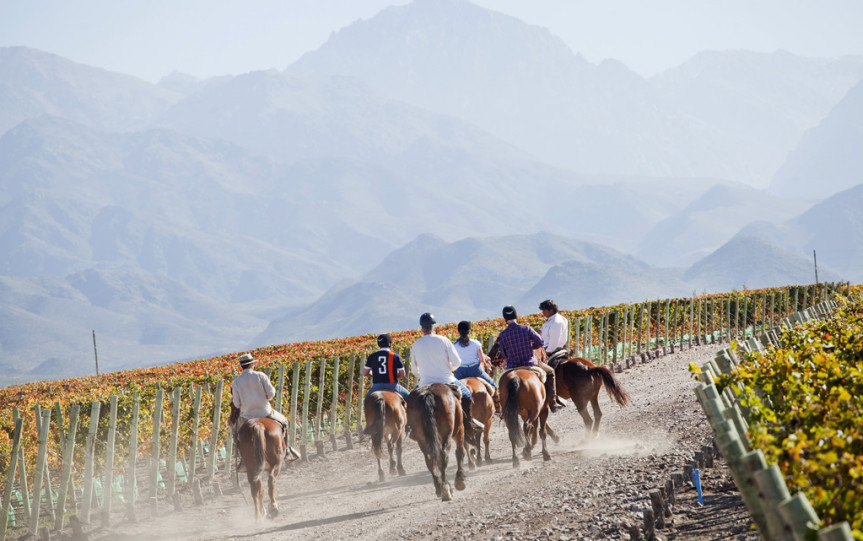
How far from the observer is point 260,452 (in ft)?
41.4

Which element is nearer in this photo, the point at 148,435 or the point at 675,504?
the point at 675,504

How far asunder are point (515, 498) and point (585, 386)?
15.6 ft

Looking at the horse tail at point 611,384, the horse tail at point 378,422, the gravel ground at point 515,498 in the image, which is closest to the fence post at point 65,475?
the gravel ground at point 515,498

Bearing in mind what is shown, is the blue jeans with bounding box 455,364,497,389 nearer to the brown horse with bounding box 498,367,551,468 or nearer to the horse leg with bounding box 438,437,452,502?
the brown horse with bounding box 498,367,551,468

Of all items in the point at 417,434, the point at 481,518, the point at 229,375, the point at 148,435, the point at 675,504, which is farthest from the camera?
the point at 229,375

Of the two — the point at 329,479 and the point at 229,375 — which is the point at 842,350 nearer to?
the point at 329,479

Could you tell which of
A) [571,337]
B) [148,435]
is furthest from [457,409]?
[571,337]

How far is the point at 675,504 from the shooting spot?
31.8ft

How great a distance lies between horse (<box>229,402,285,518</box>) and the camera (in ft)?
41.5

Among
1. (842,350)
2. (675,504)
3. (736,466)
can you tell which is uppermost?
(842,350)

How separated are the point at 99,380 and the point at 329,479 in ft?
47.4

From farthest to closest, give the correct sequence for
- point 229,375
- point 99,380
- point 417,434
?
1. point 99,380
2. point 229,375
3. point 417,434

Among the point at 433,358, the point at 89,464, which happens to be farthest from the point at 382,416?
the point at 89,464

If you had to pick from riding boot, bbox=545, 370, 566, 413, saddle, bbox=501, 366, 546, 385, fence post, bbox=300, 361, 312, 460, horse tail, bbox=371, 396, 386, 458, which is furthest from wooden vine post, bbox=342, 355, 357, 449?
saddle, bbox=501, 366, 546, 385
